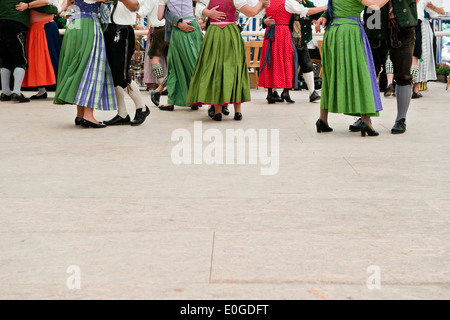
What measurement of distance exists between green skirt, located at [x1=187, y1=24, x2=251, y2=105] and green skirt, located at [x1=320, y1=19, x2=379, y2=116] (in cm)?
155

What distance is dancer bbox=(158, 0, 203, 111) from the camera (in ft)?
27.9

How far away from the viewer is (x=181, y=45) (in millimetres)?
8664

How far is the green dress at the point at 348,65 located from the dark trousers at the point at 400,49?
1.16 feet

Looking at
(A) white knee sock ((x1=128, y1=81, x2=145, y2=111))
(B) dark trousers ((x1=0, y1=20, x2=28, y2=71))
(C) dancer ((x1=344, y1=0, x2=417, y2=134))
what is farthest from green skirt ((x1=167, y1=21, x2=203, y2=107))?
(C) dancer ((x1=344, y1=0, x2=417, y2=134))

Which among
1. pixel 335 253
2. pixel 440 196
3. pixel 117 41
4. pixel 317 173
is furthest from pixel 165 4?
pixel 335 253

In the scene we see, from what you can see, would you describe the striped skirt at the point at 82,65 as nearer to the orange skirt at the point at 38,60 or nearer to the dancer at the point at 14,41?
the dancer at the point at 14,41

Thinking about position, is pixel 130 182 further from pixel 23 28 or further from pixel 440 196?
pixel 23 28

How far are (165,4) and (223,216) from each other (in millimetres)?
5506

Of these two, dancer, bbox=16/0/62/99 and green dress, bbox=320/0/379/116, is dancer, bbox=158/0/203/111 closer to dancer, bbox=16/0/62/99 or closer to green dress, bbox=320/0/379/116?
dancer, bbox=16/0/62/99

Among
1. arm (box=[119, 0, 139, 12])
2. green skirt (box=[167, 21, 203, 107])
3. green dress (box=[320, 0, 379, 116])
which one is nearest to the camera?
green dress (box=[320, 0, 379, 116])

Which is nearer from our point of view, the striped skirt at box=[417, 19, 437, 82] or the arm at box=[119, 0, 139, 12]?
the arm at box=[119, 0, 139, 12]

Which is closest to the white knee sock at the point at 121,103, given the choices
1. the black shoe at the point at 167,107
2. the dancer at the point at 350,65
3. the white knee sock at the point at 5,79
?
the black shoe at the point at 167,107

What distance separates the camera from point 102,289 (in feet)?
8.00

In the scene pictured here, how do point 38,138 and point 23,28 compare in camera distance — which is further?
point 23,28
